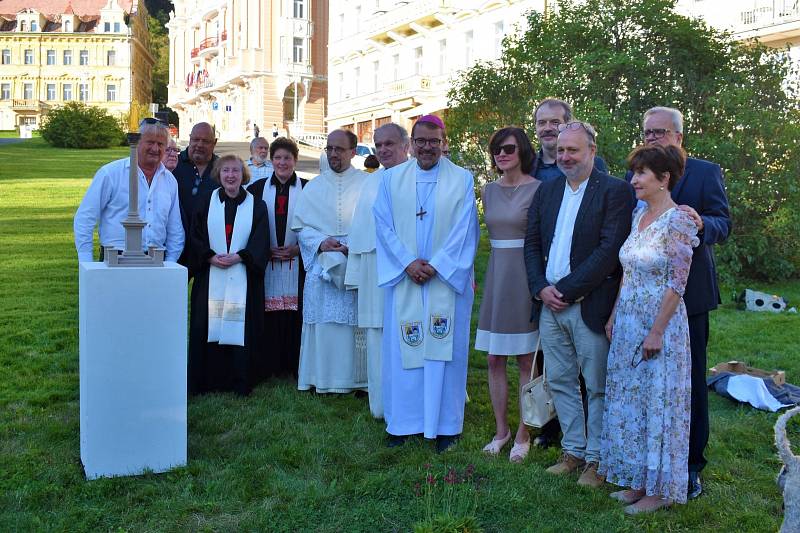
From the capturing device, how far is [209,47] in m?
68.4

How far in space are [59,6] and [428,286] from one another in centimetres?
9299

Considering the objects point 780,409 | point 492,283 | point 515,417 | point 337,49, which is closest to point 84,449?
point 492,283

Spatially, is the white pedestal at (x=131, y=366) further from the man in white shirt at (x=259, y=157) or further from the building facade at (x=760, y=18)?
the building facade at (x=760, y=18)

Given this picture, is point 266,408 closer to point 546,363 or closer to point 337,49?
point 546,363

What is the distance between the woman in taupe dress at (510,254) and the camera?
5.50 m

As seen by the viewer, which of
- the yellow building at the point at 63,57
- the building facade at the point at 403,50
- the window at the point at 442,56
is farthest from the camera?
the yellow building at the point at 63,57

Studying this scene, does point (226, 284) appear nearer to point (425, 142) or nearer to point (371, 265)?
point (371, 265)

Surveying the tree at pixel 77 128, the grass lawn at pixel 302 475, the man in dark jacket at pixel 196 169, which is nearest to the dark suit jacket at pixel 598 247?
the grass lawn at pixel 302 475

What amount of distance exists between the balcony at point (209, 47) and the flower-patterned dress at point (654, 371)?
66343 mm

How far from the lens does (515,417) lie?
661 centimetres

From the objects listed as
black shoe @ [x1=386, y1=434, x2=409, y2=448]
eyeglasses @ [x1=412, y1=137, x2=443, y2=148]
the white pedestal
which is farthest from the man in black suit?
the white pedestal

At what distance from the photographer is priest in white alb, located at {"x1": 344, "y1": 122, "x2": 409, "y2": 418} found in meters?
6.62

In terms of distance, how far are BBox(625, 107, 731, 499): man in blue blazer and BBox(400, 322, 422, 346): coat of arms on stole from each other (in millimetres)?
1849

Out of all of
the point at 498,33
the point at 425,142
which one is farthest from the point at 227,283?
the point at 498,33
